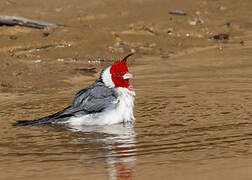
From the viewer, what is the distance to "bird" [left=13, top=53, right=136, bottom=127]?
8.28 meters

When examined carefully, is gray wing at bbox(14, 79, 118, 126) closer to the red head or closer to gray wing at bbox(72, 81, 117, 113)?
gray wing at bbox(72, 81, 117, 113)

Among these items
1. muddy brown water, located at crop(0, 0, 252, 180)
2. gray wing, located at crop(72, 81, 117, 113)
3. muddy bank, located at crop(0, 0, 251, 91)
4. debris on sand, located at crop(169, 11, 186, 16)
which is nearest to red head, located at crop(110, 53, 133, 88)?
gray wing, located at crop(72, 81, 117, 113)

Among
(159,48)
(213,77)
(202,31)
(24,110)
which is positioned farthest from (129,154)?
(202,31)

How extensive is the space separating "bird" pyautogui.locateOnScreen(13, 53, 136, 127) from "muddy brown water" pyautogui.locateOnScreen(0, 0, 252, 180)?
137mm

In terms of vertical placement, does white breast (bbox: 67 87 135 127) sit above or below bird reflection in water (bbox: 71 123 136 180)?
above

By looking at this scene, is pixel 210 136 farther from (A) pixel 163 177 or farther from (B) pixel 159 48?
(B) pixel 159 48

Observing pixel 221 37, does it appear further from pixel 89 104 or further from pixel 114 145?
pixel 114 145

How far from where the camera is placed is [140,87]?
10508 millimetres

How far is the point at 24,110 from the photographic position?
9234mm

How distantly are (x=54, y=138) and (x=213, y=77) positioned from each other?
4.30 meters

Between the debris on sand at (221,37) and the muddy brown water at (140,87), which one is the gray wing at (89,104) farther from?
the debris on sand at (221,37)

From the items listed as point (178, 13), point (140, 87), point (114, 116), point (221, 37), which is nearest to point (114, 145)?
point (114, 116)

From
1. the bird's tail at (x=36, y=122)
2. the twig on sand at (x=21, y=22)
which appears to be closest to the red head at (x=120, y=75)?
the bird's tail at (x=36, y=122)

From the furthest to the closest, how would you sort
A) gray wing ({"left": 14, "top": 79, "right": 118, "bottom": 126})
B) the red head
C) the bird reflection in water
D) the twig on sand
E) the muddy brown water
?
the twig on sand < the red head < gray wing ({"left": 14, "top": 79, "right": 118, "bottom": 126}) < the muddy brown water < the bird reflection in water
